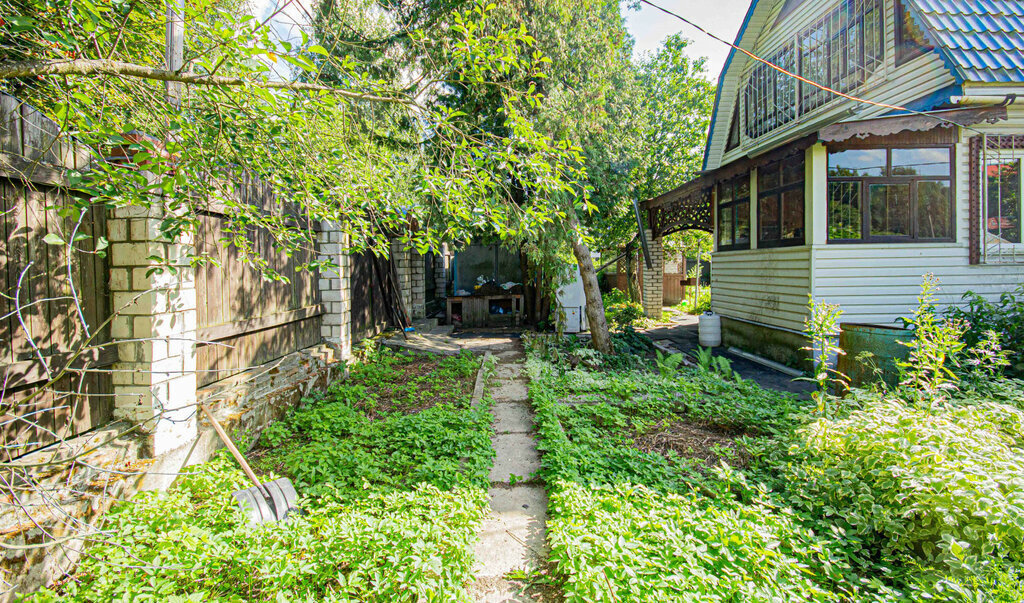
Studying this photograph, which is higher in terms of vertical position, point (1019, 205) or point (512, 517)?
point (1019, 205)

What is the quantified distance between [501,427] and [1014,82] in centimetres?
822

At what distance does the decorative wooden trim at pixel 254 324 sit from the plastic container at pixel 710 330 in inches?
313

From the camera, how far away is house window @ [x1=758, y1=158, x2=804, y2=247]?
7703 mm

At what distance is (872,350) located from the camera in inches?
220

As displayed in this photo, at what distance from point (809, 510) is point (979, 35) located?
316 inches

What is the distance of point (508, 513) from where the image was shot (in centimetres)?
315

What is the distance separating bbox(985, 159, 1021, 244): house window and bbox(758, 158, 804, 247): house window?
255 cm

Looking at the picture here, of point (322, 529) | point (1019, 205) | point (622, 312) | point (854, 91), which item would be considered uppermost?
point (854, 91)

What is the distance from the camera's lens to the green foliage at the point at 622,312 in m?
12.7

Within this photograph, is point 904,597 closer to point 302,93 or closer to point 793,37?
point 302,93

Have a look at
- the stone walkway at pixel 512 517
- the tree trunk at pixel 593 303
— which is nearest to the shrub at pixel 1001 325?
the tree trunk at pixel 593 303

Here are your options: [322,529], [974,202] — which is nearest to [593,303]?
[974,202]

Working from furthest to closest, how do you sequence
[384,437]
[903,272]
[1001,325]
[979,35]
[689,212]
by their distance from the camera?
[689,212]
[903,272]
[979,35]
[1001,325]
[384,437]

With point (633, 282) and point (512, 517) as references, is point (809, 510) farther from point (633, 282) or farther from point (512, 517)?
point (633, 282)
